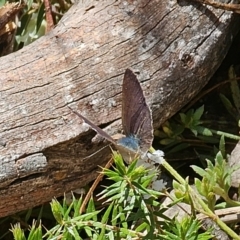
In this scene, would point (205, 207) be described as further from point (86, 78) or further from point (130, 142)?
point (86, 78)

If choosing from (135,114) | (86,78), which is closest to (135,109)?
(135,114)

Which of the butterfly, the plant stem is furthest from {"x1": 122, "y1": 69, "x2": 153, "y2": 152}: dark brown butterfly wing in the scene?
the plant stem

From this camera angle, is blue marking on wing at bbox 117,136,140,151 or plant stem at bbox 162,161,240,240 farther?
plant stem at bbox 162,161,240,240

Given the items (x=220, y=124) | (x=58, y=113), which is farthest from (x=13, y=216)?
(x=220, y=124)

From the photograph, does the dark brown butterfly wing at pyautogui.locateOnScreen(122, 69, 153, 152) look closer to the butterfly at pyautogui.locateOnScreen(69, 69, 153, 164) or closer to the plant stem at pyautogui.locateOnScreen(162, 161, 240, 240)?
the butterfly at pyautogui.locateOnScreen(69, 69, 153, 164)

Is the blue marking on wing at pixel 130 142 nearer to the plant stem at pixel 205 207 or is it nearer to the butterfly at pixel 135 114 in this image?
the butterfly at pixel 135 114

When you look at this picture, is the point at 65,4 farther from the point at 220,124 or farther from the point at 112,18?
the point at 220,124

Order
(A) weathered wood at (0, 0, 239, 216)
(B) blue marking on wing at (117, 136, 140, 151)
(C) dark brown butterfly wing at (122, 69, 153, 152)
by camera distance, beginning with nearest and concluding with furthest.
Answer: (B) blue marking on wing at (117, 136, 140, 151)
(C) dark brown butterfly wing at (122, 69, 153, 152)
(A) weathered wood at (0, 0, 239, 216)
